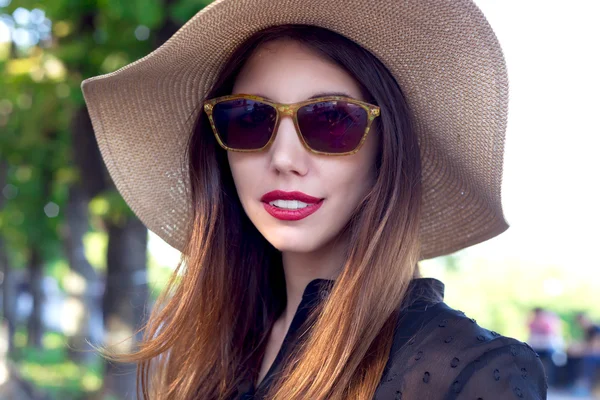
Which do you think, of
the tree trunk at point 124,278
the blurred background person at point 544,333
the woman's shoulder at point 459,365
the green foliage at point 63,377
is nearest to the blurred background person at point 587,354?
the blurred background person at point 544,333

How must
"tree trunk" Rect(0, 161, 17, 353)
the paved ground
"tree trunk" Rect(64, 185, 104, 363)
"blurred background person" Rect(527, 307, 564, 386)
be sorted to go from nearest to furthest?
"tree trunk" Rect(64, 185, 104, 363) → "blurred background person" Rect(527, 307, 564, 386) → the paved ground → "tree trunk" Rect(0, 161, 17, 353)

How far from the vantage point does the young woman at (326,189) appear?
161 cm

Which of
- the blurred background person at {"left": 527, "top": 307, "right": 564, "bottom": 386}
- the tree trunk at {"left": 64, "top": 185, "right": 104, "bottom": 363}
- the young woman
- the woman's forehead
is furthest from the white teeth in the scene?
the blurred background person at {"left": 527, "top": 307, "right": 564, "bottom": 386}

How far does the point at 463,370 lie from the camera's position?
1.46 metres

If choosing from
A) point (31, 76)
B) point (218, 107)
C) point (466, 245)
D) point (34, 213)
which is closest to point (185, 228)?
point (218, 107)

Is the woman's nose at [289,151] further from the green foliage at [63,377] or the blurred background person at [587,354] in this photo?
the blurred background person at [587,354]

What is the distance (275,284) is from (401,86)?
2.63ft

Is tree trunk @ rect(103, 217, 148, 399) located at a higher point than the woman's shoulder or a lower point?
lower

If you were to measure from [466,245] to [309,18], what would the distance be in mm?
880

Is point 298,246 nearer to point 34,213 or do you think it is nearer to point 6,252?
point 34,213

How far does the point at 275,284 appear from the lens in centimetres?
235

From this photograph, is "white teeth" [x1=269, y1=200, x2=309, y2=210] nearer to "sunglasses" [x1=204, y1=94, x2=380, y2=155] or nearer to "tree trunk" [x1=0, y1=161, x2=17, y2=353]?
"sunglasses" [x1=204, y1=94, x2=380, y2=155]

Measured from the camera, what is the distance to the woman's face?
5.88 ft

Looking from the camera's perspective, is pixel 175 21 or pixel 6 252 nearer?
pixel 175 21
